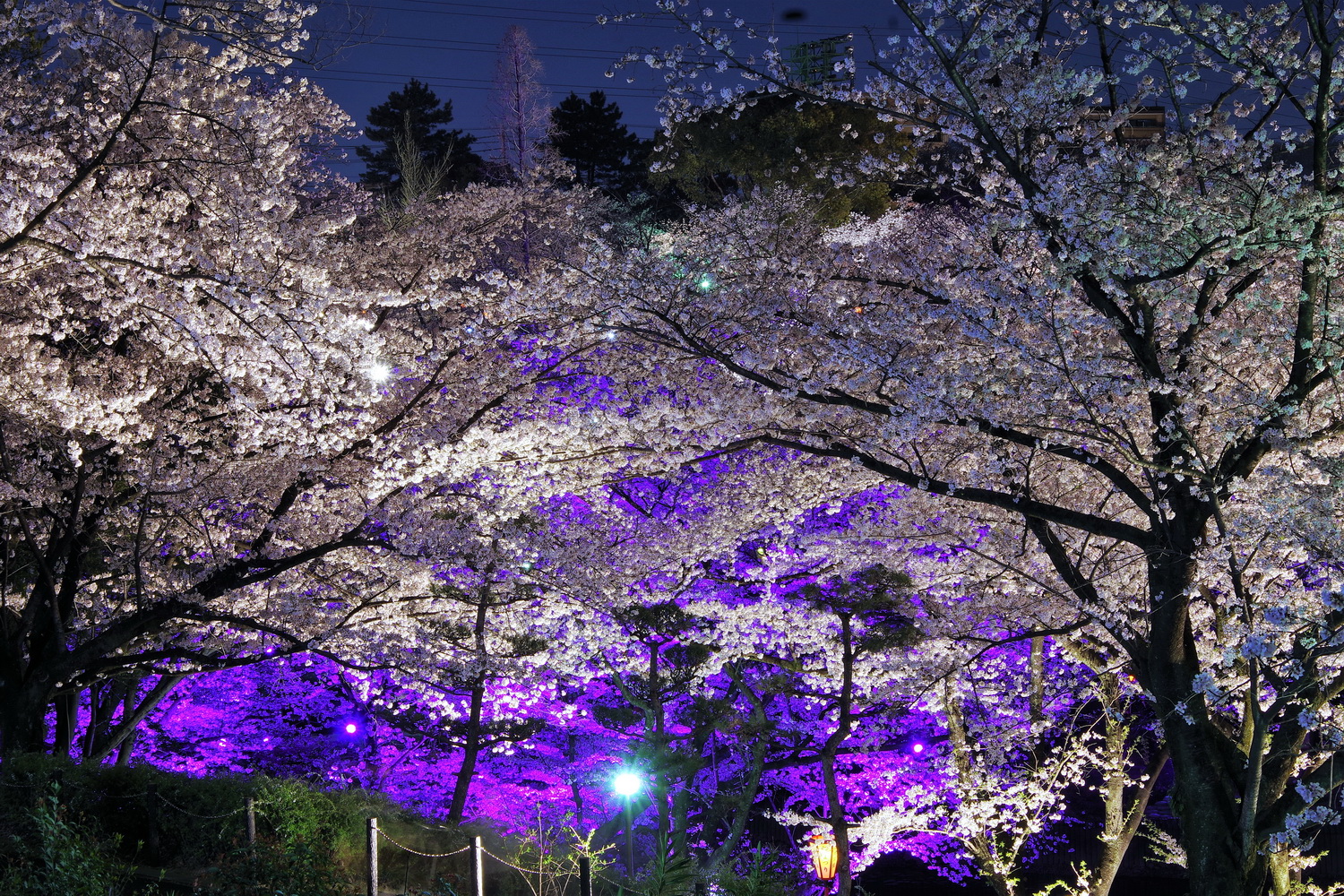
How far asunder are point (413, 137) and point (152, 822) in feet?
90.1

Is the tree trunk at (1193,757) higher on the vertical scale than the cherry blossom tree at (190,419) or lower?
lower

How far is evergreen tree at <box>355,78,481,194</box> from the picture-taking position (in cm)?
3225

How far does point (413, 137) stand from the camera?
32281mm

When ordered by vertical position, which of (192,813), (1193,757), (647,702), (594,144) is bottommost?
(1193,757)

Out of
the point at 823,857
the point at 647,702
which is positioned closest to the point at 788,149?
the point at 647,702

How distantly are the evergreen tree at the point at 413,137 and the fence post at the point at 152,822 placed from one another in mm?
25828

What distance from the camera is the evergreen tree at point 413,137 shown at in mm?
32250

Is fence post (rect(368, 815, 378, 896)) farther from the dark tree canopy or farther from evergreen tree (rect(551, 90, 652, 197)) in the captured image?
evergreen tree (rect(551, 90, 652, 197))

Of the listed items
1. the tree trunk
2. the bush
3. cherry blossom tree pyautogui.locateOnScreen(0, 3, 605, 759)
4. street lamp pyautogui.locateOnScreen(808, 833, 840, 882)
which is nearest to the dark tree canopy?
cherry blossom tree pyautogui.locateOnScreen(0, 3, 605, 759)

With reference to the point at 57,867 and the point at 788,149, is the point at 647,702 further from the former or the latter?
the point at 788,149

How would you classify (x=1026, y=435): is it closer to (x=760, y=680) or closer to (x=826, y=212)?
(x=760, y=680)

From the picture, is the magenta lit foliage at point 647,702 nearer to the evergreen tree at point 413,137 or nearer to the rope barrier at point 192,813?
the rope barrier at point 192,813

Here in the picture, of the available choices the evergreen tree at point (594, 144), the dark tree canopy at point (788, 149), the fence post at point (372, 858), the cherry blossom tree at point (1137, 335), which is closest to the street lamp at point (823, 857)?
the cherry blossom tree at point (1137, 335)

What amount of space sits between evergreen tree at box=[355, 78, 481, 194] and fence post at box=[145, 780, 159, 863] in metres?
25.8
